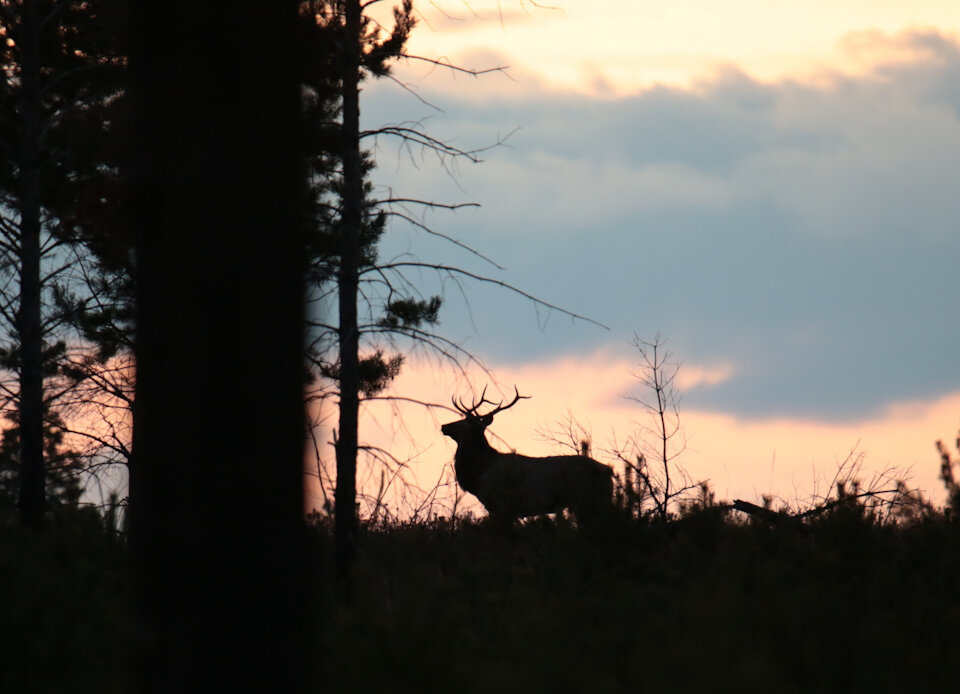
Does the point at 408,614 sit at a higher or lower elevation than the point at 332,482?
lower

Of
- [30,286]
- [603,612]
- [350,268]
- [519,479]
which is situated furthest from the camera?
[30,286]

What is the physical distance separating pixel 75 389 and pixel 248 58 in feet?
33.3

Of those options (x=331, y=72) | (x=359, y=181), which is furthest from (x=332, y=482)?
(x=331, y=72)

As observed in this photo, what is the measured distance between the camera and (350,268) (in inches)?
461

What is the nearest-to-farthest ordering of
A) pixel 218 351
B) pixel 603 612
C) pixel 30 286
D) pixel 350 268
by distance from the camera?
pixel 218 351 < pixel 603 612 < pixel 350 268 < pixel 30 286

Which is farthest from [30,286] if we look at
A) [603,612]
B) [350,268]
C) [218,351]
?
[218,351]

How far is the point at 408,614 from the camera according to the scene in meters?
4.31

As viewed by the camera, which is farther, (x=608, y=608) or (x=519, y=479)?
(x=519, y=479)

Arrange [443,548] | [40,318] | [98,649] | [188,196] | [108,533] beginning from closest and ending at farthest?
[188,196] → [98,649] → [108,533] → [443,548] → [40,318]

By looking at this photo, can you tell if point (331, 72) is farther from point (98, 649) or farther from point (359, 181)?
point (98, 649)

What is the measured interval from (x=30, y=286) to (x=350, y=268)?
151 inches

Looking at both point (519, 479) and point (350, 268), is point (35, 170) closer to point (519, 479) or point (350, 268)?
point (350, 268)

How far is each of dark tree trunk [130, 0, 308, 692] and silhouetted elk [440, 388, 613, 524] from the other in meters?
4.39

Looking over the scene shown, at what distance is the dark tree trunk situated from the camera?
3719mm
